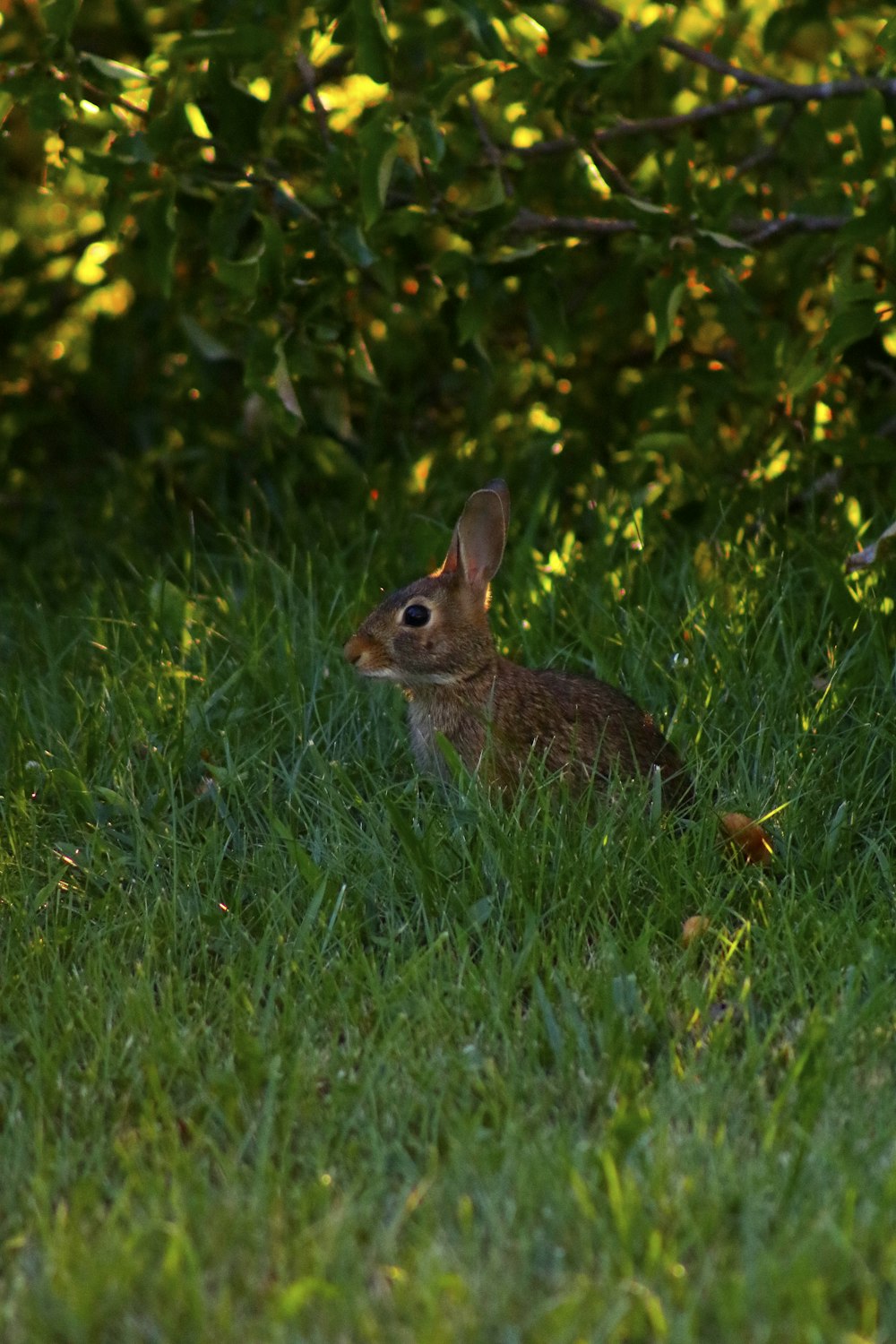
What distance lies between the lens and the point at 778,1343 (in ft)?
7.77

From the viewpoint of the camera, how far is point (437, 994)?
333 cm

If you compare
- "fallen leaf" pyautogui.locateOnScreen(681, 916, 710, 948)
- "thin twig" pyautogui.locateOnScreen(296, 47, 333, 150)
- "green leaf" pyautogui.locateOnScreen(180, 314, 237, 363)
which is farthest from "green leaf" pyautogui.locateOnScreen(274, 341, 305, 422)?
"fallen leaf" pyautogui.locateOnScreen(681, 916, 710, 948)

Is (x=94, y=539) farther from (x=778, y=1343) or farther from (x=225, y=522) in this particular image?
(x=778, y=1343)

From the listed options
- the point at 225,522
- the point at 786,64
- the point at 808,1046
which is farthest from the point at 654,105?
the point at 808,1046

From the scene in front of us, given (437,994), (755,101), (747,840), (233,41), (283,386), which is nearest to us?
(437,994)

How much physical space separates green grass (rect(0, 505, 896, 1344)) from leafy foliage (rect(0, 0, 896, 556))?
0.84m

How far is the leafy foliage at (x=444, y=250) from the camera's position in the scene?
16.2ft

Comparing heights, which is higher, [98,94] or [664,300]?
[98,94]

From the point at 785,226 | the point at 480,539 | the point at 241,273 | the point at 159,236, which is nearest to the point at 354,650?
the point at 480,539

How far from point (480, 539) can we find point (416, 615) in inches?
11.0

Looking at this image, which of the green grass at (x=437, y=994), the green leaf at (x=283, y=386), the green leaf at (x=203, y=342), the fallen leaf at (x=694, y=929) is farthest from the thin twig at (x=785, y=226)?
the fallen leaf at (x=694, y=929)

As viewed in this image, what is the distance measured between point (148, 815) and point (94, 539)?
2517mm

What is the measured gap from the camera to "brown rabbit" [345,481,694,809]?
168 inches

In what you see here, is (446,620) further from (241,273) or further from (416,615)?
(241,273)
